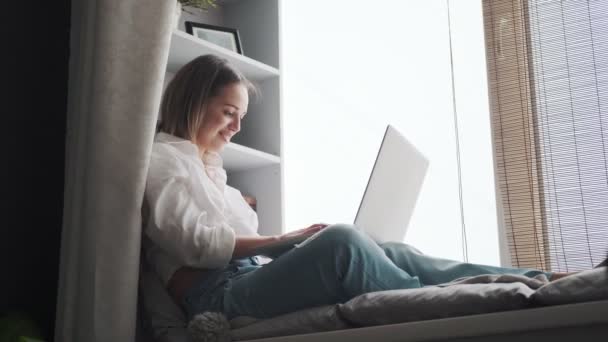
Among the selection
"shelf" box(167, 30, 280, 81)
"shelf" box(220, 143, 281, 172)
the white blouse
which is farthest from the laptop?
"shelf" box(167, 30, 280, 81)

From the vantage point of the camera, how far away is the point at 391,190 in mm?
1680

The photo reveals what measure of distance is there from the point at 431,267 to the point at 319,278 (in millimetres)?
297

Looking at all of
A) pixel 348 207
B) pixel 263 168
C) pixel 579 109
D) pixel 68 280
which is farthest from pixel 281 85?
pixel 68 280

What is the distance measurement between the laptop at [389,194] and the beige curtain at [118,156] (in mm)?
296

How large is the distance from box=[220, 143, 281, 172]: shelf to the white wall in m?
0.19

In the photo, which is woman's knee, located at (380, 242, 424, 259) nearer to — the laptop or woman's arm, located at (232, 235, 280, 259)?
the laptop

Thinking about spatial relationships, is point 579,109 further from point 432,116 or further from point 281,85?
point 281,85

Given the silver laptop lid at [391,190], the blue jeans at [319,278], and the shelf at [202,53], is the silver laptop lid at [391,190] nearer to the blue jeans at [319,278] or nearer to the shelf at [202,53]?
the blue jeans at [319,278]

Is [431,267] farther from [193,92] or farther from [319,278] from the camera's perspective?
[193,92]

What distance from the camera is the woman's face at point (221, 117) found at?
6.23 feet

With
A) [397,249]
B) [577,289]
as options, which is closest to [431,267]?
[397,249]

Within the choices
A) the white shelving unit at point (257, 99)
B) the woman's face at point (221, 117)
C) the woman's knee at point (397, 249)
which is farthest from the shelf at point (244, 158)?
the woman's knee at point (397, 249)

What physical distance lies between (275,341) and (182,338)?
0.91 feet

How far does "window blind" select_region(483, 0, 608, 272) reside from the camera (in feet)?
7.98
